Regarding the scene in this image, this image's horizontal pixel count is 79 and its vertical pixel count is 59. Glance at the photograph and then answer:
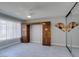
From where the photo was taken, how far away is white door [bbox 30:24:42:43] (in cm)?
831

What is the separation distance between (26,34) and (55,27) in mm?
2802

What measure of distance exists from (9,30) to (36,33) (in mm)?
2547

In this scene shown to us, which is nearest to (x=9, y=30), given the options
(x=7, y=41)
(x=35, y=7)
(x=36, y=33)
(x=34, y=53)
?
(x=7, y=41)

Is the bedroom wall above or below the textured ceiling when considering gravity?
below

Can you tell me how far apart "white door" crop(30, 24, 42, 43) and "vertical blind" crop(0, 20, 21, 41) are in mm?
1197

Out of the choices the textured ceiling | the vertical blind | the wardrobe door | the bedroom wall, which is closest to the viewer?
the textured ceiling

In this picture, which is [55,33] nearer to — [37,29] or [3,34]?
[37,29]

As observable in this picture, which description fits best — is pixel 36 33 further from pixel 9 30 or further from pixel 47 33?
pixel 9 30

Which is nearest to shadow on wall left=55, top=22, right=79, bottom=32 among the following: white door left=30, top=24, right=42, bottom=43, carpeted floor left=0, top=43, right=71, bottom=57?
carpeted floor left=0, top=43, right=71, bottom=57

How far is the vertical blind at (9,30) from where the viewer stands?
607cm

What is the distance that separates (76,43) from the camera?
5.98 m

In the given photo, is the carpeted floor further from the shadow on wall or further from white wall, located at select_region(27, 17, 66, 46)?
the shadow on wall

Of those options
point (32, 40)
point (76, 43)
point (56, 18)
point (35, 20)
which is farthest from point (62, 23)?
point (32, 40)

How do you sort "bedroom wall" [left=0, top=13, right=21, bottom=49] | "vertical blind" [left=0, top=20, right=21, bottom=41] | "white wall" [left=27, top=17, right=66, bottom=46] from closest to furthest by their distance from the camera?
"bedroom wall" [left=0, top=13, right=21, bottom=49]
"vertical blind" [left=0, top=20, right=21, bottom=41]
"white wall" [left=27, top=17, right=66, bottom=46]
